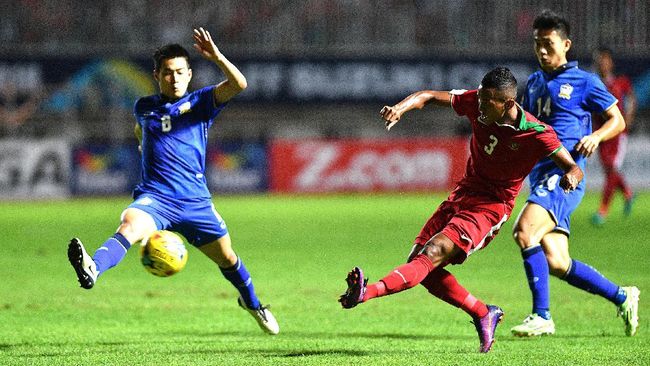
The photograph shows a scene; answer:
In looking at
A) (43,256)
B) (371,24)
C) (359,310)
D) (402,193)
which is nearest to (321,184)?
(402,193)

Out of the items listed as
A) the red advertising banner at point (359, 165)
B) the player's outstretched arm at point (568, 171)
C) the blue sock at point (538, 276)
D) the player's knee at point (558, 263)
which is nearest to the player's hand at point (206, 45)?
the player's outstretched arm at point (568, 171)

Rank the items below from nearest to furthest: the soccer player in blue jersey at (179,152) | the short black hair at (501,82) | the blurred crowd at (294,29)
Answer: the short black hair at (501,82) < the soccer player in blue jersey at (179,152) < the blurred crowd at (294,29)

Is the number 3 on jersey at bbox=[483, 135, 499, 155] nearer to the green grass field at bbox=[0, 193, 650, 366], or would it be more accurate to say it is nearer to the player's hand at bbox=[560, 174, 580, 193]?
the player's hand at bbox=[560, 174, 580, 193]

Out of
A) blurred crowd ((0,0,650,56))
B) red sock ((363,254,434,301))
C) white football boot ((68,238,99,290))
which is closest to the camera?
red sock ((363,254,434,301))

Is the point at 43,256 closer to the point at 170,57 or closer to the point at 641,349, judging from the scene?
the point at 170,57

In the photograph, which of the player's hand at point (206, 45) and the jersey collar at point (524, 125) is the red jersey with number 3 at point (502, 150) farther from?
the player's hand at point (206, 45)

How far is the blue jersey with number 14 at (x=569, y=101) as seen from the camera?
8078mm

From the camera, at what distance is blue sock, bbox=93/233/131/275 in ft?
22.0

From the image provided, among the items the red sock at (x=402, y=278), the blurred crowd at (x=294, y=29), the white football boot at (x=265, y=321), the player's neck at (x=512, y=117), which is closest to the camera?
the red sock at (x=402, y=278)

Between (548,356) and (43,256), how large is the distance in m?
8.35

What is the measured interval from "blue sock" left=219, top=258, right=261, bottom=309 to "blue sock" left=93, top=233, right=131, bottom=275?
111cm

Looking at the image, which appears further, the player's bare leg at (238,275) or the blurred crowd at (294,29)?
the blurred crowd at (294,29)

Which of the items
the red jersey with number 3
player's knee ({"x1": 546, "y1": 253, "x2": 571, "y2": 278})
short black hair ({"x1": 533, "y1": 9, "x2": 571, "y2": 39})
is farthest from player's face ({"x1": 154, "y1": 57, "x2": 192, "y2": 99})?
player's knee ({"x1": 546, "y1": 253, "x2": 571, "y2": 278})

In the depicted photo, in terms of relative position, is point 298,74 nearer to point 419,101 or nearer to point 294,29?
point 294,29
